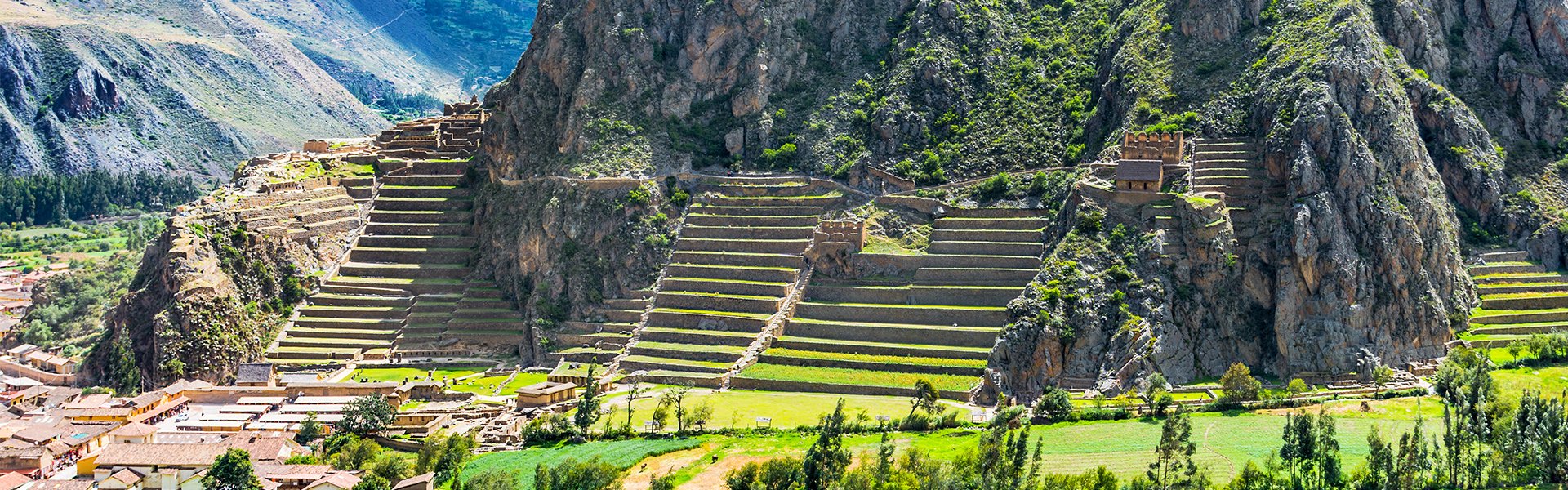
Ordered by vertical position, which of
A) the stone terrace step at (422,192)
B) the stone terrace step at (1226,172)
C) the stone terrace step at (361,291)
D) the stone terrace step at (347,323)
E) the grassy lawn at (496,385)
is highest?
the stone terrace step at (422,192)

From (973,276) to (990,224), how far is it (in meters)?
5.97

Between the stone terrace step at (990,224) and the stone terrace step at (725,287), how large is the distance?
11.0m

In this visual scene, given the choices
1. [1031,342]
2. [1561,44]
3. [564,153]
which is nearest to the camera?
[1031,342]

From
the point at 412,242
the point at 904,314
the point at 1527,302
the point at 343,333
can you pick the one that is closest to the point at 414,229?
the point at 412,242

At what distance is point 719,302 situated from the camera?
107 m

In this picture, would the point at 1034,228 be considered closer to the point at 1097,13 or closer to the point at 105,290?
the point at 1097,13

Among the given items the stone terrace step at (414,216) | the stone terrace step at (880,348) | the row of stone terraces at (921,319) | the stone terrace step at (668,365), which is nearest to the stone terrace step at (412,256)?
the stone terrace step at (414,216)

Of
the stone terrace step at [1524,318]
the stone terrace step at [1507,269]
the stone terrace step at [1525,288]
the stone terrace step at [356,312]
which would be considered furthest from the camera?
the stone terrace step at [356,312]

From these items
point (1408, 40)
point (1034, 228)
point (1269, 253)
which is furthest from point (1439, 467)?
point (1408, 40)

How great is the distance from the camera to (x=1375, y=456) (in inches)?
2842

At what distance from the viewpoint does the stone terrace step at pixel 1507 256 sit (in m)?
103

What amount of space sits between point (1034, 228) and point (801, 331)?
16108 millimetres

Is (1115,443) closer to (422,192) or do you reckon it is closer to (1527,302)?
(1527,302)

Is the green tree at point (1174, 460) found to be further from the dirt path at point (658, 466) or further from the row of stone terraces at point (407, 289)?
the row of stone terraces at point (407, 289)
